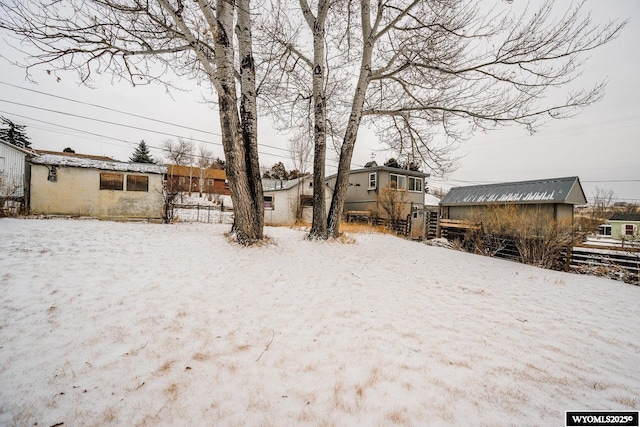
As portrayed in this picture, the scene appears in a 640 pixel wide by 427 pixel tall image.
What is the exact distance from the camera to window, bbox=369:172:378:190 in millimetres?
21931

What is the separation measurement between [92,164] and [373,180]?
19559 mm

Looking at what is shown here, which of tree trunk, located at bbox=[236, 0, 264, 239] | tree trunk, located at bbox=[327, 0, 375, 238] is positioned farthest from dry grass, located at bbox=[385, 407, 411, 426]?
tree trunk, located at bbox=[327, 0, 375, 238]

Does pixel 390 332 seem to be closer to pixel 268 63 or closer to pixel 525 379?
pixel 525 379

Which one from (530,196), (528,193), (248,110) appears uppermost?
(248,110)

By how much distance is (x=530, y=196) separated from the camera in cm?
1443

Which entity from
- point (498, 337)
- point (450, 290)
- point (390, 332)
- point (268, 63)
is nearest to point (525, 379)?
point (498, 337)

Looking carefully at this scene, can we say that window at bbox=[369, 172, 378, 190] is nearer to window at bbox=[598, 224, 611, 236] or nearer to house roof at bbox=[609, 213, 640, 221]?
house roof at bbox=[609, 213, 640, 221]

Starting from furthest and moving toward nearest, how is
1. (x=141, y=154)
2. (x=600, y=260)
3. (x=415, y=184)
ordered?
(x=141, y=154) → (x=415, y=184) → (x=600, y=260)

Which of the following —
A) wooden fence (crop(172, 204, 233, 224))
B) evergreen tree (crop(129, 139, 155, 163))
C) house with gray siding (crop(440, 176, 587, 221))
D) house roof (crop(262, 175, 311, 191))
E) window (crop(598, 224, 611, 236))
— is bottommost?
window (crop(598, 224, 611, 236))

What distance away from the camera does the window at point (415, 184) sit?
24.2m

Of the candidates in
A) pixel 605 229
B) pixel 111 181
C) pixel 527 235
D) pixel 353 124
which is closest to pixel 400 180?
pixel 527 235

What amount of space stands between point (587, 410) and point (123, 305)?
4771 millimetres

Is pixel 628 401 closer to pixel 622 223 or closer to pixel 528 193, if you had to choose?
pixel 528 193

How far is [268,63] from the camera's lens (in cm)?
905
